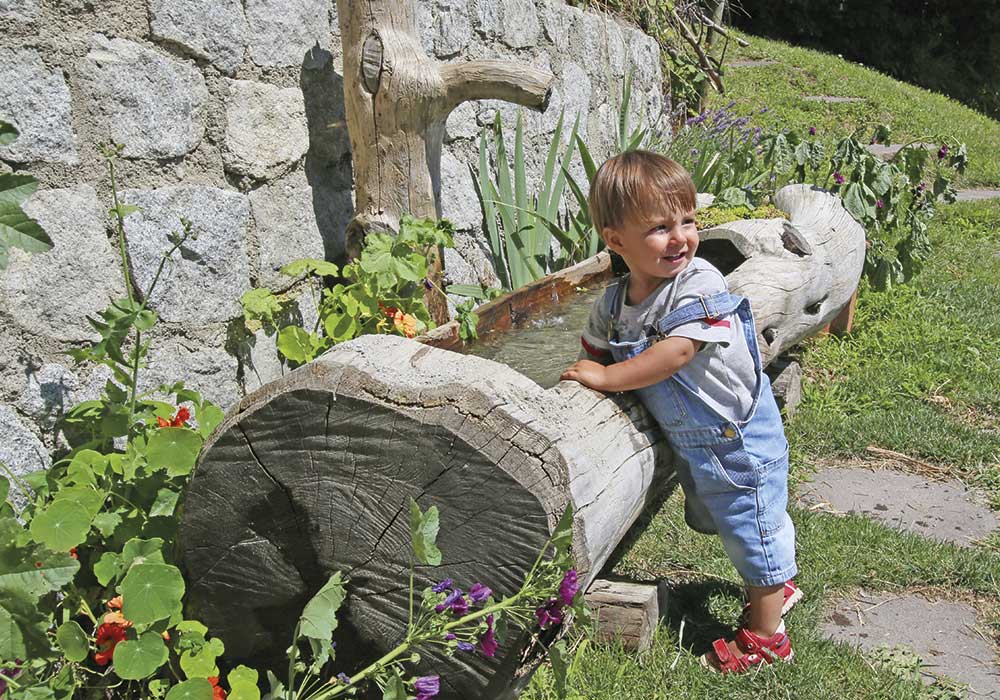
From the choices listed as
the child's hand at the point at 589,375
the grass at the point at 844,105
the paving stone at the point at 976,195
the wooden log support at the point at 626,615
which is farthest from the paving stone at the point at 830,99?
the child's hand at the point at 589,375

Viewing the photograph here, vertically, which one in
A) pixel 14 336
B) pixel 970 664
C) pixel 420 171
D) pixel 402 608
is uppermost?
pixel 420 171

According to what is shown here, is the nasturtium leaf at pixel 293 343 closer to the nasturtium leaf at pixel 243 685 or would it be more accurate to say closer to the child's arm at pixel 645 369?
the child's arm at pixel 645 369

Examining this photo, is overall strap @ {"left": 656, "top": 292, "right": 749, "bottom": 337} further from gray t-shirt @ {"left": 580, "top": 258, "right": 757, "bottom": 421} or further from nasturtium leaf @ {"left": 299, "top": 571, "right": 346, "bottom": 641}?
nasturtium leaf @ {"left": 299, "top": 571, "right": 346, "bottom": 641}

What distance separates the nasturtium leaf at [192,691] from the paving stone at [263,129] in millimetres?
1471

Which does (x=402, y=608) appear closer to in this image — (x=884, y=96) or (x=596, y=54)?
(x=596, y=54)

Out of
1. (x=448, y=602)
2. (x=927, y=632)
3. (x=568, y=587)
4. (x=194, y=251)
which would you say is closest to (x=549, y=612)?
(x=568, y=587)

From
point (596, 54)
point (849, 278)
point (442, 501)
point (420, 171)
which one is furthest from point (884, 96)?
point (442, 501)

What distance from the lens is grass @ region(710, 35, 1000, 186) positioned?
8.25m

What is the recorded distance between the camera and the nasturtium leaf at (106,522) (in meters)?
1.89

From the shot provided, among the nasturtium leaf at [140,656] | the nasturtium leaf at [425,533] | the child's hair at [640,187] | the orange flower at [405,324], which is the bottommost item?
the nasturtium leaf at [140,656]

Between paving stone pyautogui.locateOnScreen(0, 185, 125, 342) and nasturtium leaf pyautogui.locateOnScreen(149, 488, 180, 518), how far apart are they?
473 millimetres

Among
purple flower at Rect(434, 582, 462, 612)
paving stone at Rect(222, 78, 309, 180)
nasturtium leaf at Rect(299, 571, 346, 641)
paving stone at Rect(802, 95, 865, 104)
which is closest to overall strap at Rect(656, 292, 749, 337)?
purple flower at Rect(434, 582, 462, 612)

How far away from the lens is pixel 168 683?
6.13 ft

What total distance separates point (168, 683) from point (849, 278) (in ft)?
8.83
